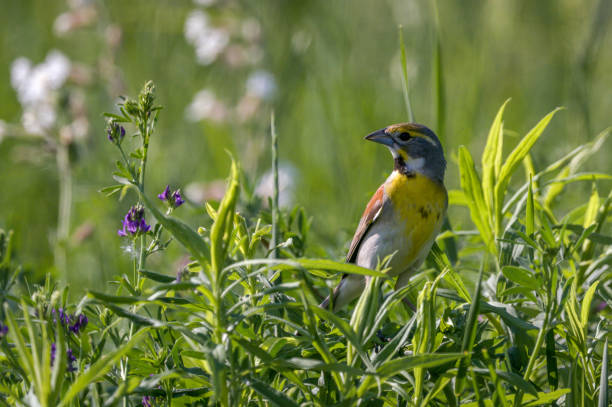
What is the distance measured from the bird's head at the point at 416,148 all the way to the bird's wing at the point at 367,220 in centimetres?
19

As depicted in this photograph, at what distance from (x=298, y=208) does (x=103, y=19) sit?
11.2ft

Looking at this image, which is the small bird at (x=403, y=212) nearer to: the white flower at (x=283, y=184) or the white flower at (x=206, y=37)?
the white flower at (x=283, y=184)

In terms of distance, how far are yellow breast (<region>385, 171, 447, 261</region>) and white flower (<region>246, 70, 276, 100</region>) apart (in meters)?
2.20

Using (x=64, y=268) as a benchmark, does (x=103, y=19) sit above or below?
above

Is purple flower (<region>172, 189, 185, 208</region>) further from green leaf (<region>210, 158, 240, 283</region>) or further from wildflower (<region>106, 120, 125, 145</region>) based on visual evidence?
green leaf (<region>210, 158, 240, 283</region>)

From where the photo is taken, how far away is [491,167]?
7.23 ft

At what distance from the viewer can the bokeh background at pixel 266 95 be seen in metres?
4.18

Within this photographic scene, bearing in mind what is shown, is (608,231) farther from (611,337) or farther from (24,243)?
(24,243)

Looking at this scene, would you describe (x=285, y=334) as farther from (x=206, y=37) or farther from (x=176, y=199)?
(x=206, y=37)

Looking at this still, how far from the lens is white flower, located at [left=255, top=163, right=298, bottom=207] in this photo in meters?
4.05

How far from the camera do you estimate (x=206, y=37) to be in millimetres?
5477

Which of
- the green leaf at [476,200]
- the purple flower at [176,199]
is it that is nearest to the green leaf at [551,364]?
the green leaf at [476,200]

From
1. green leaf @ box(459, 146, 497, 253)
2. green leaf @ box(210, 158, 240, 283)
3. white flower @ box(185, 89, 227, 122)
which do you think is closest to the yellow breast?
green leaf @ box(459, 146, 497, 253)

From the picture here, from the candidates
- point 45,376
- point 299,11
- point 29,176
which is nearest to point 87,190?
point 29,176
